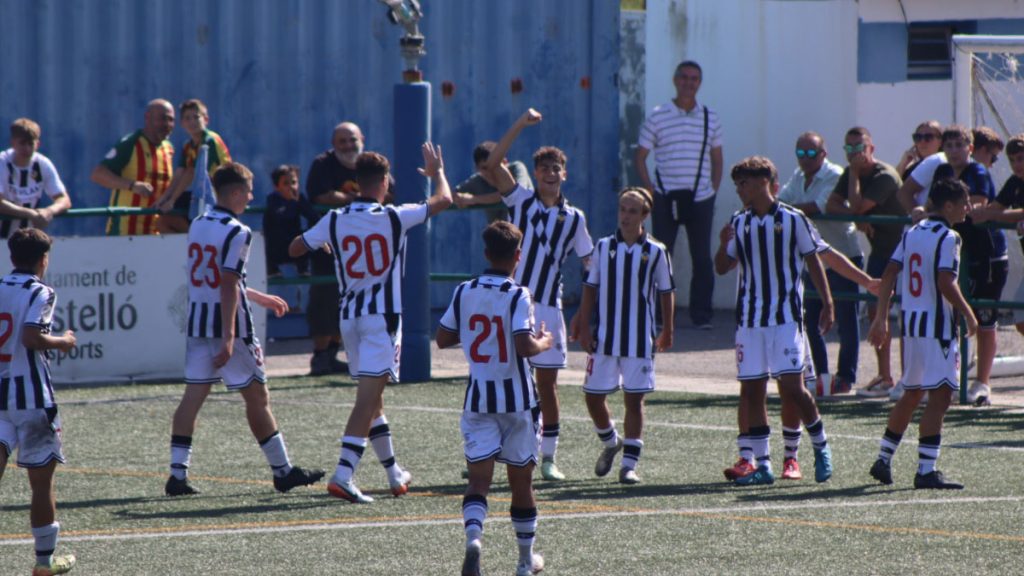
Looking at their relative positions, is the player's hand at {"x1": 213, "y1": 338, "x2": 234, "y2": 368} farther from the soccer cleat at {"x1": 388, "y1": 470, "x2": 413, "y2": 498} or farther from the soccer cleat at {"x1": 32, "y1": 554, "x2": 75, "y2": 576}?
the soccer cleat at {"x1": 32, "y1": 554, "x2": 75, "y2": 576}

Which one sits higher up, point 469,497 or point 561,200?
point 561,200

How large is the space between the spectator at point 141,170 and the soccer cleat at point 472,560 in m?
8.20

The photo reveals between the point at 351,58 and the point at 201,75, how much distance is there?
157 centimetres

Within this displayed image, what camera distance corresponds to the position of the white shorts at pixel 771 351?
10812 millimetres

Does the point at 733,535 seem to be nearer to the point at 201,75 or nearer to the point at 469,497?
the point at 469,497

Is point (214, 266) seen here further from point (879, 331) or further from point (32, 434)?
point (879, 331)

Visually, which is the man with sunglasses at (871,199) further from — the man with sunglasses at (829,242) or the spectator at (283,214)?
the spectator at (283,214)

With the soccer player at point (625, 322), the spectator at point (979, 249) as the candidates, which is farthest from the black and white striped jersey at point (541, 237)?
the spectator at point (979, 249)

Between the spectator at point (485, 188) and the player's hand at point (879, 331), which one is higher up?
the spectator at point (485, 188)

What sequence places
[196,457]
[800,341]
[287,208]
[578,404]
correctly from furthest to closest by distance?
[287,208], [578,404], [196,457], [800,341]

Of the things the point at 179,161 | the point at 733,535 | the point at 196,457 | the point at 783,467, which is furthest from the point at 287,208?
the point at 733,535

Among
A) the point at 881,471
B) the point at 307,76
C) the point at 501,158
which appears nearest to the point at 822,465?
the point at 881,471

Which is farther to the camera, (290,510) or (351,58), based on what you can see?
(351,58)

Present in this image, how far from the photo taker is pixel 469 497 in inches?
327
